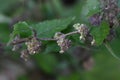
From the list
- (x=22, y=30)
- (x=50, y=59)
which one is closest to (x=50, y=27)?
(x=22, y=30)

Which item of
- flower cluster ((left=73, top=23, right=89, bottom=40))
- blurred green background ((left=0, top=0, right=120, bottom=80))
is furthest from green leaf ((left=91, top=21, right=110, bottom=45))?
blurred green background ((left=0, top=0, right=120, bottom=80))

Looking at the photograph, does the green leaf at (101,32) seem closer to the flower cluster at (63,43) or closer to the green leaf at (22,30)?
the flower cluster at (63,43)

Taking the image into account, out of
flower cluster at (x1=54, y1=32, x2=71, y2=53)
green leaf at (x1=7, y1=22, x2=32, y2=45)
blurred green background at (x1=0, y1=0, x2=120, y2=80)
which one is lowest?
blurred green background at (x1=0, y1=0, x2=120, y2=80)

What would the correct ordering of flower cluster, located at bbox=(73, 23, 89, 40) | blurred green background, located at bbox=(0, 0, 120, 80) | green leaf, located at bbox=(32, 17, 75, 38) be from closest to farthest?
flower cluster, located at bbox=(73, 23, 89, 40)
green leaf, located at bbox=(32, 17, 75, 38)
blurred green background, located at bbox=(0, 0, 120, 80)

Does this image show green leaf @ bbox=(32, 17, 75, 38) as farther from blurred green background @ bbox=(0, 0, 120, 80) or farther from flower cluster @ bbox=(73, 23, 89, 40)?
blurred green background @ bbox=(0, 0, 120, 80)

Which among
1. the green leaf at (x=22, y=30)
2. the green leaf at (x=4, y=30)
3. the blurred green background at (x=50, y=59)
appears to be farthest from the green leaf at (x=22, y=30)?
the green leaf at (x=4, y=30)

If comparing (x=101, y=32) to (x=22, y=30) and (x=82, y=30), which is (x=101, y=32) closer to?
(x=82, y=30)
